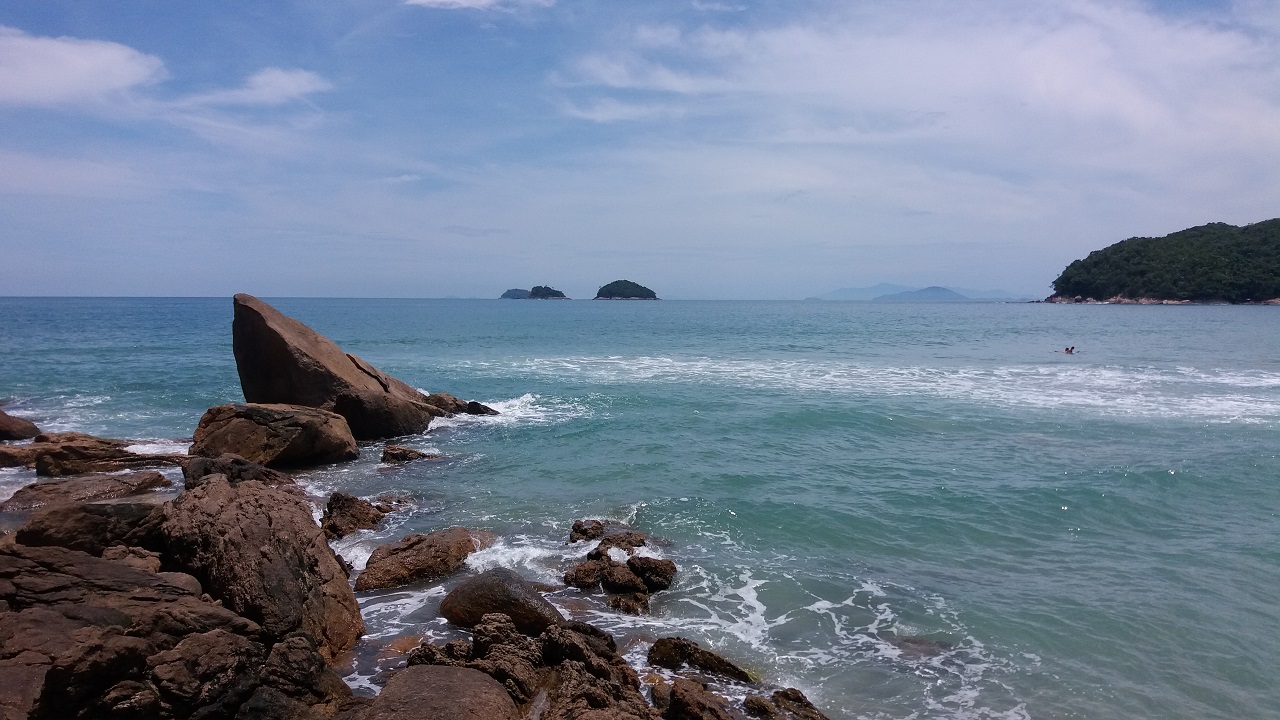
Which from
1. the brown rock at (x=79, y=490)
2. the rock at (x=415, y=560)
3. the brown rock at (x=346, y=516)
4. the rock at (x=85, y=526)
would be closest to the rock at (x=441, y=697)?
the rock at (x=415, y=560)

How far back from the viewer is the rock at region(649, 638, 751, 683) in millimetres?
7723

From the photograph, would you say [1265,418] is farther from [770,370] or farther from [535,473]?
[535,473]

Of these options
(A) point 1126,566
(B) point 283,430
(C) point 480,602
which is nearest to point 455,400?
(B) point 283,430

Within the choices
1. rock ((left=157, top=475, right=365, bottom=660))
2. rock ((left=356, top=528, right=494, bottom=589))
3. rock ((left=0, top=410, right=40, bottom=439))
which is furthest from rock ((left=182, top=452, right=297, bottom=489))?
rock ((left=0, top=410, right=40, bottom=439))

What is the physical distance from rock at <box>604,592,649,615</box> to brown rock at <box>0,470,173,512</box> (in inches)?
367

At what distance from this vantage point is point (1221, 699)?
7.49 metres

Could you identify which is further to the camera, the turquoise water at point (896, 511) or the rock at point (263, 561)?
the turquoise water at point (896, 511)

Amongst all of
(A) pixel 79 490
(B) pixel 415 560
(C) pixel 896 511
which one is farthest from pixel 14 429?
(C) pixel 896 511

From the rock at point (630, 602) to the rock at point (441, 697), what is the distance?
3.01 meters

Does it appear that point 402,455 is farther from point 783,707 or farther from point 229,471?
point 783,707

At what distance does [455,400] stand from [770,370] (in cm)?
1652

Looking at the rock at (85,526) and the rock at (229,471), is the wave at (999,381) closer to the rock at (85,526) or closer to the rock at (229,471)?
the rock at (229,471)

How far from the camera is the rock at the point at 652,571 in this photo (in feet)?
33.0

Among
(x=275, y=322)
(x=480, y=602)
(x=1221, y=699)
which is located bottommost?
(x=1221, y=699)
